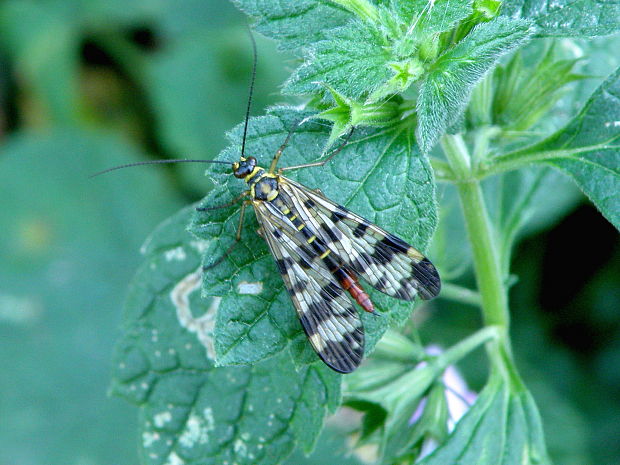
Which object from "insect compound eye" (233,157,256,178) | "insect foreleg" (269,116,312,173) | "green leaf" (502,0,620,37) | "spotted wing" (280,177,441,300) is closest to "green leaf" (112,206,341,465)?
"spotted wing" (280,177,441,300)

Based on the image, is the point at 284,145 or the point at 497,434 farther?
the point at 497,434

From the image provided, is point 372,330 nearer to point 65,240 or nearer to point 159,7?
point 65,240

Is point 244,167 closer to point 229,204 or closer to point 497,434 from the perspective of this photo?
point 229,204

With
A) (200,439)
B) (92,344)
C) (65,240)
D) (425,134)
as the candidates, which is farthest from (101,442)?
(425,134)

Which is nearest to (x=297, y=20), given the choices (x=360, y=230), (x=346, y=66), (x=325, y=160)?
(x=346, y=66)

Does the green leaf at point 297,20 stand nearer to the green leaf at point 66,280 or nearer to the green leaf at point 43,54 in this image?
the green leaf at point 66,280

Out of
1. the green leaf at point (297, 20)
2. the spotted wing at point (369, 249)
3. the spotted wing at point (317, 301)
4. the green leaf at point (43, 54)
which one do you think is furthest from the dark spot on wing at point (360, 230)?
the green leaf at point (43, 54)
